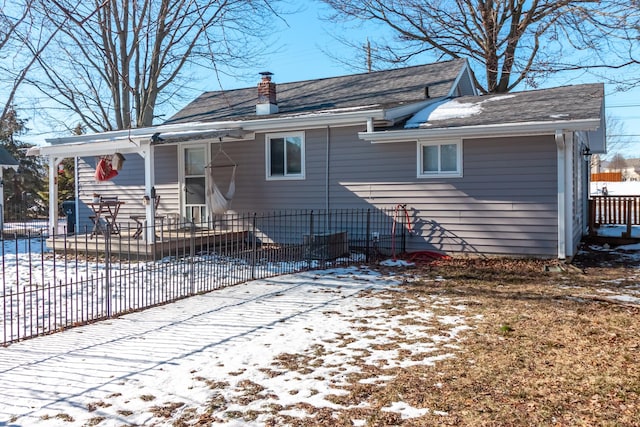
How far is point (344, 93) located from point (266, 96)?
2.03m

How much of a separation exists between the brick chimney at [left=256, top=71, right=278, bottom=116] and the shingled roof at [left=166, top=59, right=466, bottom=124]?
0.30m

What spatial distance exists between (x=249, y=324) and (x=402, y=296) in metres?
2.18

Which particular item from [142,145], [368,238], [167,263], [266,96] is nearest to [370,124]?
[368,238]

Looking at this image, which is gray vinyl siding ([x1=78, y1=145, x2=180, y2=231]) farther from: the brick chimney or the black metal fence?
the brick chimney

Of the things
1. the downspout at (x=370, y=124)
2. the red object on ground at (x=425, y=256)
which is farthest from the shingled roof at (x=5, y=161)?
the red object on ground at (x=425, y=256)

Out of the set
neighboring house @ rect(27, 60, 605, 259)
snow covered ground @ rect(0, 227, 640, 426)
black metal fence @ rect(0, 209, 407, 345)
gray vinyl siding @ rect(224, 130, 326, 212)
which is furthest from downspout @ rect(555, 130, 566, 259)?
gray vinyl siding @ rect(224, 130, 326, 212)

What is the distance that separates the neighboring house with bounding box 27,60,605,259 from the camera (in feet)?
29.5

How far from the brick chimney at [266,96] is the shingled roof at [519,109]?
150 inches

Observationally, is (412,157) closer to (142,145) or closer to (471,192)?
(471,192)

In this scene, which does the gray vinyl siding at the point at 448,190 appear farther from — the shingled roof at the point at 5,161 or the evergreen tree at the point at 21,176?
the evergreen tree at the point at 21,176

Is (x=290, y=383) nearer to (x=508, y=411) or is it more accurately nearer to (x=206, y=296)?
(x=508, y=411)

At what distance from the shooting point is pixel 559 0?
17.5m

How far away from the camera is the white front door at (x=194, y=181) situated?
40.9 feet

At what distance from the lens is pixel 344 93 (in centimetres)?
1323
